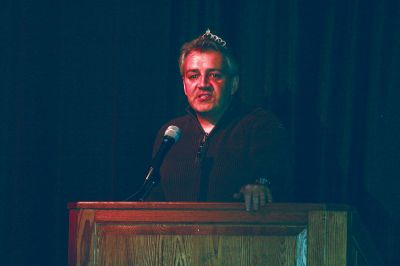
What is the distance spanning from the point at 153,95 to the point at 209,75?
0.65 m

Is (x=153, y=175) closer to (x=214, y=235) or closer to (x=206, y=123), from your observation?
(x=214, y=235)

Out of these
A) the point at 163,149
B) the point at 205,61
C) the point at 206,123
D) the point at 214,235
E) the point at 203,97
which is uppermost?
the point at 205,61

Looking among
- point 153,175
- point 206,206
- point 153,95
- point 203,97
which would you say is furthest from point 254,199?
point 153,95

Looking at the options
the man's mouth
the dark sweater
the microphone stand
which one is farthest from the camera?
the man's mouth

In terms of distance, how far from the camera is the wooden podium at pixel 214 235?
1.68 m

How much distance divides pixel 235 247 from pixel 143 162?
1.61 m

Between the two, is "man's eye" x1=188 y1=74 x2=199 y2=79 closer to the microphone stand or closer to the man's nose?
the man's nose

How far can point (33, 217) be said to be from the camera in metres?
3.08

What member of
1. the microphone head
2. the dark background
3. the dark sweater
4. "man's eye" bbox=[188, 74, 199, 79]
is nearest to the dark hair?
"man's eye" bbox=[188, 74, 199, 79]

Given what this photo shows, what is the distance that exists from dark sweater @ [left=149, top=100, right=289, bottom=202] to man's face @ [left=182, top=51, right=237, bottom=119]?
0.08 m

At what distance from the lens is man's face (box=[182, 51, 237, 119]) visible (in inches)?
105

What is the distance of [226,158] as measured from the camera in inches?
97.3

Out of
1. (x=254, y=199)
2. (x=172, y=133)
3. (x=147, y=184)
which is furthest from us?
(x=172, y=133)

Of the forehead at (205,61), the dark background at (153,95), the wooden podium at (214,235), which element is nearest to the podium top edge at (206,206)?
the wooden podium at (214,235)
